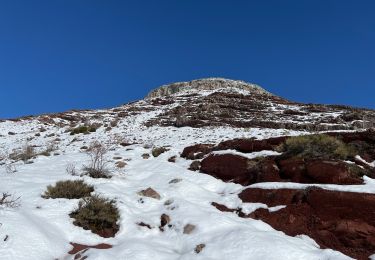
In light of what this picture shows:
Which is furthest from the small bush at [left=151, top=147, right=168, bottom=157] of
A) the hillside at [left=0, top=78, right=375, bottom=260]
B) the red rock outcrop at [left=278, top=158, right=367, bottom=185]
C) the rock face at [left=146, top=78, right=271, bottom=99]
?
the rock face at [left=146, top=78, right=271, bottom=99]

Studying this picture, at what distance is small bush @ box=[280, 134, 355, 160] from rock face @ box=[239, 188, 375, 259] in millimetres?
1836

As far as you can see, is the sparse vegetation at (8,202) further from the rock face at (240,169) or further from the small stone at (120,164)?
the rock face at (240,169)

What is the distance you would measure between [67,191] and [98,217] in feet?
5.16

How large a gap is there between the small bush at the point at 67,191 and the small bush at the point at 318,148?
17.1 ft

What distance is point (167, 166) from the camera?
12.7 m

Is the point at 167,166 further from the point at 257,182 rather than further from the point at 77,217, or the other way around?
the point at 77,217

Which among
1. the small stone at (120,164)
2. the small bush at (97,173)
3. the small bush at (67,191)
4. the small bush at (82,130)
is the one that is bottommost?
the small bush at (67,191)

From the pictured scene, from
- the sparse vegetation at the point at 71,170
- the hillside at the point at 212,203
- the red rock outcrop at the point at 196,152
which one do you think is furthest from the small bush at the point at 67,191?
the red rock outcrop at the point at 196,152

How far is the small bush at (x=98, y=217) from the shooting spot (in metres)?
8.14

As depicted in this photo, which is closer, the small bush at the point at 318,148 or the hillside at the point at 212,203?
the hillside at the point at 212,203

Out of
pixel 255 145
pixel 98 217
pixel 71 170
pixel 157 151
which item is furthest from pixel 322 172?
pixel 157 151

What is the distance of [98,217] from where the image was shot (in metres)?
8.18

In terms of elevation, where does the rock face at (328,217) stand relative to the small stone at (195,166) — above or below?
below

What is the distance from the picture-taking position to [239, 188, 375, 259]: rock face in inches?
293
